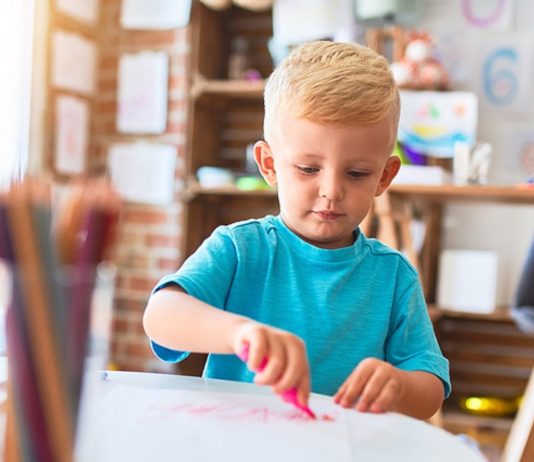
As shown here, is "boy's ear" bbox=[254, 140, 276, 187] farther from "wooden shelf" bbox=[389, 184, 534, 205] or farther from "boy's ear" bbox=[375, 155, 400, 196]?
"wooden shelf" bbox=[389, 184, 534, 205]

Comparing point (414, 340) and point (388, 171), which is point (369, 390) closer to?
point (414, 340)

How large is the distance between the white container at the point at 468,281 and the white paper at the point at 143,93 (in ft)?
3.82

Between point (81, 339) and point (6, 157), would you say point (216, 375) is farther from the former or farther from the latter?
point (6, 157)

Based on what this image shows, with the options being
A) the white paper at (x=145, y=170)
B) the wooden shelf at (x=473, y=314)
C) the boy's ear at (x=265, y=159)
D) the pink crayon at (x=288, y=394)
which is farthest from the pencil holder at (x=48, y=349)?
the white paper at (x=145, y=170)

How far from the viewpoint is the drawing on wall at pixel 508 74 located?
9.73ft

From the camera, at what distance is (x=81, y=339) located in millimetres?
318

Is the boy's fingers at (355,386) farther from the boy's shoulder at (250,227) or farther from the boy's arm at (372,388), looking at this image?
the boy's shoulder at (250,227)

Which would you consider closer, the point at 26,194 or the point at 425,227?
the point at 26,194

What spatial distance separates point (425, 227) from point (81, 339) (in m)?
2.69

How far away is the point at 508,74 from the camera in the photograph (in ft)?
9.75

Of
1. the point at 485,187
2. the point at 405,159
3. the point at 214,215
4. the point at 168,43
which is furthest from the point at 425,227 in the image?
the point at 168,43

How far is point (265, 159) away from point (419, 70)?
1962 millimetres

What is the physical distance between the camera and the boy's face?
801mm

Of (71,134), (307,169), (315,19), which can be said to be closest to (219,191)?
(71,134)
